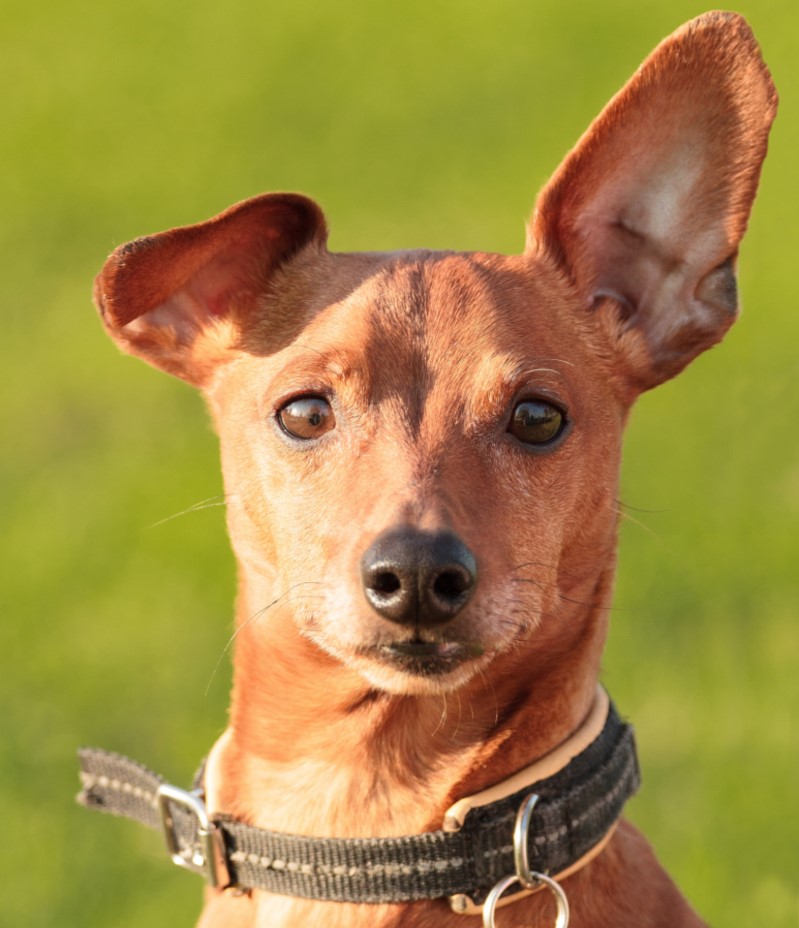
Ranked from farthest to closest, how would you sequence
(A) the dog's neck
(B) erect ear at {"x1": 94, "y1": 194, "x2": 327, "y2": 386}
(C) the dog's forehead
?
(B) erect ear at {"x1": 94, "y1": 194, "x2": 327, "y2": 386} → (C) the dog's forehead → (A) the dog's neck

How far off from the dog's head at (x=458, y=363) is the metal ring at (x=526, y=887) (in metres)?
0.45

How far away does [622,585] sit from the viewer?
24.2 ft

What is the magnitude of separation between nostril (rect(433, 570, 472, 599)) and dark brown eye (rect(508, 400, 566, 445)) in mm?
583

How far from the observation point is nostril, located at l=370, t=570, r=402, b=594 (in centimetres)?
334

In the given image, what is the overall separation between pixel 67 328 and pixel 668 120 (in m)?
6.58

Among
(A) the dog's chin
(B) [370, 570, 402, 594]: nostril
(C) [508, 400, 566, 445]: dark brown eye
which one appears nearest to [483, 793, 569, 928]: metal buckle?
(A) the dog's chin

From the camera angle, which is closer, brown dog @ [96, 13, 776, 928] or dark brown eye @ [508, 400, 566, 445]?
brown dog @ [96, 13, 776, 928]

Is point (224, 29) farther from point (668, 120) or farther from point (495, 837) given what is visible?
point (495, 837)

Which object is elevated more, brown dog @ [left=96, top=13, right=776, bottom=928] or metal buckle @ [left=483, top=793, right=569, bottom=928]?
brown dog @ [left=96, top=13, right=776, bottom=928]

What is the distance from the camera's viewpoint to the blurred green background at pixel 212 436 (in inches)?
247

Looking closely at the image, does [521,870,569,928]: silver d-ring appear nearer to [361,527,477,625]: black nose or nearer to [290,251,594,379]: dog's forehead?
[361,527,477,625]: black nose

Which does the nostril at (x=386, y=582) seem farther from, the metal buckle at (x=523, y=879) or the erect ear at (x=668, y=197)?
the erect ear at (x=668, y=197)

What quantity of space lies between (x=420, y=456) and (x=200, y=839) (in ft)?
3.40

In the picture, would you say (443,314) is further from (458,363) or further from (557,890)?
(557,890)
